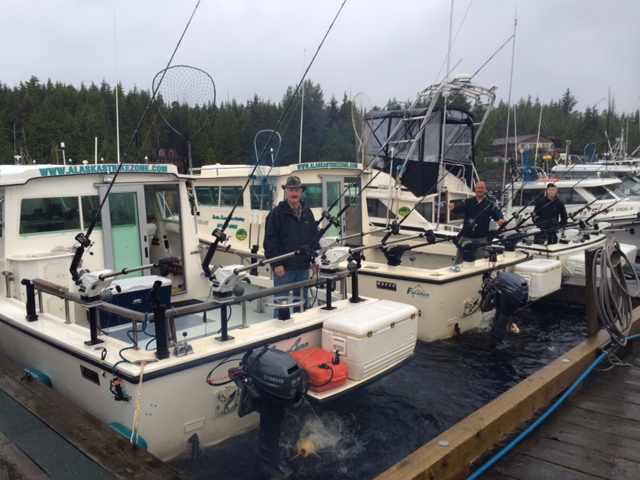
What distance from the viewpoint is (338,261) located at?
4512 millimetres

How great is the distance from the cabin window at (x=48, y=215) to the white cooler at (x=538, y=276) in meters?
5.60

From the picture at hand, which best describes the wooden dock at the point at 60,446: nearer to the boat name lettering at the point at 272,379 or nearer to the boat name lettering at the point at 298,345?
the boat name lettering at the point at 272,379

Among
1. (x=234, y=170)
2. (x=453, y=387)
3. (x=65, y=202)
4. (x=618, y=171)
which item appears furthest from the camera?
(x=618, y=171)

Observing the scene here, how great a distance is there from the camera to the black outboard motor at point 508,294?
6.00 meters

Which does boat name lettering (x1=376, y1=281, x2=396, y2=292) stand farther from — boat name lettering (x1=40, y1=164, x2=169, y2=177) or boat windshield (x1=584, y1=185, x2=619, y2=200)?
boat windshield (x1=584, y1=185, x2=619, y2=200)

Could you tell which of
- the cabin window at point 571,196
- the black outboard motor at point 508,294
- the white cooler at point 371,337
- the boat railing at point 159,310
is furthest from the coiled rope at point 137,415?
the cabin window at point 571,196

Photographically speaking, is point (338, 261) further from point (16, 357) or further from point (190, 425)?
point (16, 357)

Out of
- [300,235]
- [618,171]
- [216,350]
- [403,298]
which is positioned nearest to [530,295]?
[403,298]

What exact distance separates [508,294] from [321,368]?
10.8ft

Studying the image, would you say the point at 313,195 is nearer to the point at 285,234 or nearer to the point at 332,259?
the point at 285,234

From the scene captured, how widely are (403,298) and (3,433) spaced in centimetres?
460

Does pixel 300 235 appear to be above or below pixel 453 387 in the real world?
above

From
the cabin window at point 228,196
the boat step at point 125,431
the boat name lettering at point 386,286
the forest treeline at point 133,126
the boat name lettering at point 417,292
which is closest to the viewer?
the boat step at point 125,431

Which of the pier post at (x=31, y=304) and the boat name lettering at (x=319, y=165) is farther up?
the boat name lettering at (x=319, y=165)
